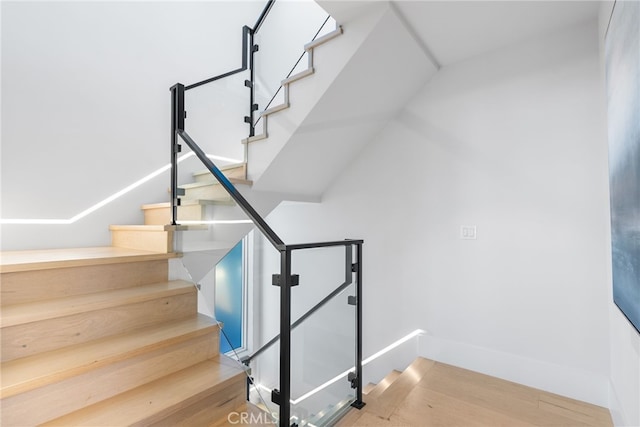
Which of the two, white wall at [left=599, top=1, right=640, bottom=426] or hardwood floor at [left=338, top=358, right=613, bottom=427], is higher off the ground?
white wall at [left=599, top=1, right=640, bottom=426]

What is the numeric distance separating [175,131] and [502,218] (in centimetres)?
262

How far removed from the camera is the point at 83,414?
4.37 feet

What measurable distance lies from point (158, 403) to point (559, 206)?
2697 mm

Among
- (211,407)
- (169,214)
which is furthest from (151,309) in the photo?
(169,214)

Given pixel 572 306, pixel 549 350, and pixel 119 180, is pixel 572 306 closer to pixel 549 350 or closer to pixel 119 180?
pixel 549 350

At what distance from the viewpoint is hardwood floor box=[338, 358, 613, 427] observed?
186 centimetres

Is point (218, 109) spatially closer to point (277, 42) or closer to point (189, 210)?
point (277, 42)

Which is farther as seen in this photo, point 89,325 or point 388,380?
point 388,380

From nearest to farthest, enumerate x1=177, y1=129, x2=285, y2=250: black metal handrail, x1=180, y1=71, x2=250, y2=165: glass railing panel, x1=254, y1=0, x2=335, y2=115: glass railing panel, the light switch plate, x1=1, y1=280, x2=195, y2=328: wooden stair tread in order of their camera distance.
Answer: x1=1, y1=280, x2=195, y2=328: wooden stair tread, x1=177, y1=129, x2=285, y2=250: black metal handrail, the light switch plate, x1=180, y1=71, x2=250, y2=165: glass railing panel, x1=254, y1=0, x2=335, y2=115: glass railing panel

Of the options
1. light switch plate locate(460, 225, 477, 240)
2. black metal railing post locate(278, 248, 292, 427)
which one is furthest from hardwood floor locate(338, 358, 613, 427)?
light switch plate locate(460, 225, 477, 240)

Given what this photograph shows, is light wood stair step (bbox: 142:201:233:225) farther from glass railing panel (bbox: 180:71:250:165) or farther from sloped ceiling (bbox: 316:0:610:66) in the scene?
sloped ceiling (bbox: 316:0:610:66)

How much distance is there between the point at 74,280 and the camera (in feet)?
5.95

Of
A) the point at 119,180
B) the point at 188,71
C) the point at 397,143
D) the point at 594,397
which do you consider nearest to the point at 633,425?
A: the point at 594,397

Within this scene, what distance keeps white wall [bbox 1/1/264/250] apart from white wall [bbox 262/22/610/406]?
1818 mm
